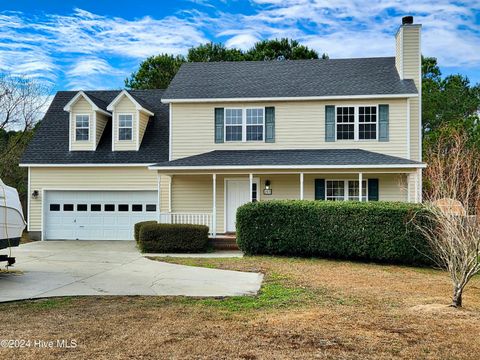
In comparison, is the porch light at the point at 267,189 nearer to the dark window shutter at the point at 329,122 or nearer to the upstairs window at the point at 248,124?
the upstairs window at the point at 248,124

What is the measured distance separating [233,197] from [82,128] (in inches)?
288

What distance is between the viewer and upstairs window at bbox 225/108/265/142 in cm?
1912

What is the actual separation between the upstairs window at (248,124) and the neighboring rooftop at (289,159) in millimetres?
618

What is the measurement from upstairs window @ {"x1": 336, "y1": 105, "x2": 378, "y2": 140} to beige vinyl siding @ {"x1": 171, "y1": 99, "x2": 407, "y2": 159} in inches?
7.7

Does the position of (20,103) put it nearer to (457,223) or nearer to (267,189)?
(267,189)

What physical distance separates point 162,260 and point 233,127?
23.8 feet

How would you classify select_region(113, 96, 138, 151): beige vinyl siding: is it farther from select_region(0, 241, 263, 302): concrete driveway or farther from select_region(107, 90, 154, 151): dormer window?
select_region(0, 241, 263, 302): concrete driveway

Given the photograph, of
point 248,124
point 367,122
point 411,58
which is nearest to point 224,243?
point 248,124

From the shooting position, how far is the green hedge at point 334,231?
1355cm

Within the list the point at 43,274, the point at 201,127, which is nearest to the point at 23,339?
the point at 43,274

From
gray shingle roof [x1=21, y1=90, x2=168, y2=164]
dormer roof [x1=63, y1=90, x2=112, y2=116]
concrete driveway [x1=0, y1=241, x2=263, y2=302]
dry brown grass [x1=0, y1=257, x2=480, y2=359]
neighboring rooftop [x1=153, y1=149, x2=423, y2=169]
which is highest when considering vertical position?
dormer roof [x1=63, y1=90, x2=112, y2=116]

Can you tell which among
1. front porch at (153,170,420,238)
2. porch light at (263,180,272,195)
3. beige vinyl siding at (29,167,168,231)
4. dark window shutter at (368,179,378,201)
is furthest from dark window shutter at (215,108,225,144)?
dark window shutter at (368,179,378,201)

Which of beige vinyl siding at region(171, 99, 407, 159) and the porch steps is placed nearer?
the porch steps

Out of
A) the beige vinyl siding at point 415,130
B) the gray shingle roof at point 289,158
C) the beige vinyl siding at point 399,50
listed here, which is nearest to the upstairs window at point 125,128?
the gray shingle roof at point 289,158
